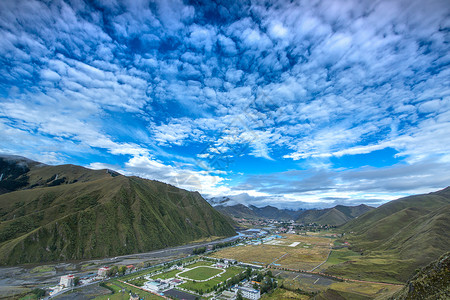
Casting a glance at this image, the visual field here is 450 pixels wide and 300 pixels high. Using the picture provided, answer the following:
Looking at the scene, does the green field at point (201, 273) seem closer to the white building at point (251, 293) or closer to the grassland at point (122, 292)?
the grassland at point (122, 292)

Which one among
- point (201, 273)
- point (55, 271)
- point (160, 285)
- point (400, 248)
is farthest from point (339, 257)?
point (55, 271)

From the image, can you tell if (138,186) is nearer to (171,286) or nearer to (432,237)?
(171,286)

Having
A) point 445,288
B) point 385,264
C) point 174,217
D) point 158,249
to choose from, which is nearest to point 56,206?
point 158,249

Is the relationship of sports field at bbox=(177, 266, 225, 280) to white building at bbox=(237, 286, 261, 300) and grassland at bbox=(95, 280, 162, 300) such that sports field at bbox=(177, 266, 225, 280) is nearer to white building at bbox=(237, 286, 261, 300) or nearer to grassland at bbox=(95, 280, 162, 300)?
grassland at bbox=(95, 280, 162, 300)

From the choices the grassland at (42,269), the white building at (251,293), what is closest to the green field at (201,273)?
the white building at (251,293)

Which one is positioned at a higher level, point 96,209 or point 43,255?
point 96,209

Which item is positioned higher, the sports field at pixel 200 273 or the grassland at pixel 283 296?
the sports field at pixel 200 273
